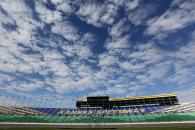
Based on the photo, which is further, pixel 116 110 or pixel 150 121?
pixel 116 110

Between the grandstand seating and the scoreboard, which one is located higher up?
the scoreboard

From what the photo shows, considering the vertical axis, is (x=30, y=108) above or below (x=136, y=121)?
above

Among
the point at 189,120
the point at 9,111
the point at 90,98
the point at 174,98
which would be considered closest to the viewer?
A: the point at 189,120

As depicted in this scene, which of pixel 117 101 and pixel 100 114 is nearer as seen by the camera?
pixel 100 114

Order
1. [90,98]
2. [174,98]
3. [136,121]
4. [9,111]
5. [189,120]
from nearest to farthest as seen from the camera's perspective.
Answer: [189,120] → [136,121] → [9,111] → [174,98] → [90,98]

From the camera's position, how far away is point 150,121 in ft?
267

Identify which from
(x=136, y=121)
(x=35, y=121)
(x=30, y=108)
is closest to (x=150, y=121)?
(x=136, y=121)

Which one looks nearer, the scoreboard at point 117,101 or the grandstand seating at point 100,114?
the grandstand seating at point 100,114

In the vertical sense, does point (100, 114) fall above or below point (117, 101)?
below

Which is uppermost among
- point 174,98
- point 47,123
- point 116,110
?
point 174,98

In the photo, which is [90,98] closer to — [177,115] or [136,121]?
[136,121]

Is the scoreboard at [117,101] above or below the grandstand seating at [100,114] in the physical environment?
above

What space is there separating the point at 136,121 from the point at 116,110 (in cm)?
2224

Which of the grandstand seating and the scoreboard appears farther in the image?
the scoreboard
